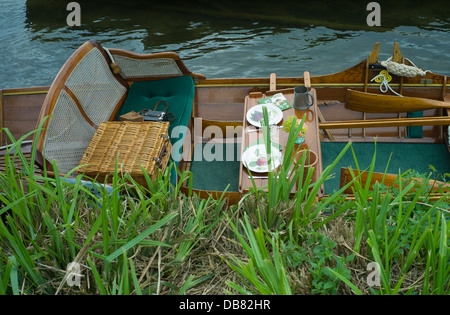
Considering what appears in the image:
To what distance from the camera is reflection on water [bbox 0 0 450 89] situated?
8.09 meters

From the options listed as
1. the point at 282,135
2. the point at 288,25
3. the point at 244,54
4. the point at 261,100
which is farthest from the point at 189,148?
the point at 288,25

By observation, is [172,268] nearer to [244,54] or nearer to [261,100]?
[261,100]

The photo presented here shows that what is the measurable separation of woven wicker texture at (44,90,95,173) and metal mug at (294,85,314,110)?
76.4 inches

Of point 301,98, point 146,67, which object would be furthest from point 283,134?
point 146,67

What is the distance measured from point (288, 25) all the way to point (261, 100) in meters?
5.93

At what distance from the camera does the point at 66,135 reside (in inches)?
139

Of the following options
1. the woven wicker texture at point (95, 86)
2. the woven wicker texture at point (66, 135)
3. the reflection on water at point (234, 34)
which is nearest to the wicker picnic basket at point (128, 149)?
the woven wicker texture at point (66, 135)

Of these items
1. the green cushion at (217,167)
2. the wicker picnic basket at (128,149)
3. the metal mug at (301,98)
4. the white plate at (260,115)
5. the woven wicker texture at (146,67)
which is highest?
the woven wicker texture at (146,67)

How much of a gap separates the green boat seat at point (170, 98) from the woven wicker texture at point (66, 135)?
2.14 feet

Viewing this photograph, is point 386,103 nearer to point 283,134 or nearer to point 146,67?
point 283,134

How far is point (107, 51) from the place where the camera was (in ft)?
14.1

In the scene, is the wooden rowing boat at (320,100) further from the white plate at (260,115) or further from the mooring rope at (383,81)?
the white plate at (260,115)

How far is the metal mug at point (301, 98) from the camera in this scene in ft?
11.7

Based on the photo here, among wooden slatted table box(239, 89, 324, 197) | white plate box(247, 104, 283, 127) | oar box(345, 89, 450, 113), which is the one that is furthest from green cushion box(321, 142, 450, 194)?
white plate box(247, 104, 283, 127)
